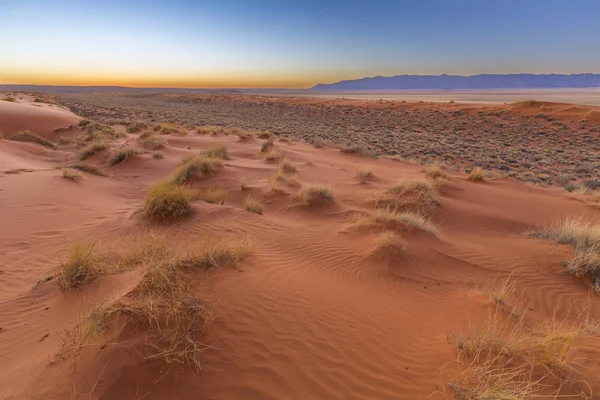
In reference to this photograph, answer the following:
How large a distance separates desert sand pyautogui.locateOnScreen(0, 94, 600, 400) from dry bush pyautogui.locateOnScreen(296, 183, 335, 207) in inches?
3.1

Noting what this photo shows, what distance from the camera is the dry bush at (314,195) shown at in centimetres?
912

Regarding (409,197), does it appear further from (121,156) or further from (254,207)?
(121,156)

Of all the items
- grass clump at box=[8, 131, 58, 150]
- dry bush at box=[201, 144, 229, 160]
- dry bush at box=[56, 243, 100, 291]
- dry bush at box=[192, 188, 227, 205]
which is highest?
grass clump at box=[8, 131, 58, 150]

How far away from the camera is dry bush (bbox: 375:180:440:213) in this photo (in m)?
9.05

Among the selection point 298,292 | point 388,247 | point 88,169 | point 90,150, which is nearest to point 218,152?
point 88,169

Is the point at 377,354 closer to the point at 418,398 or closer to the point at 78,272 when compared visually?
the point at 418,398

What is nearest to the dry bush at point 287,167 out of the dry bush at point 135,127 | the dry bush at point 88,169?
the dry bush at point 88,169

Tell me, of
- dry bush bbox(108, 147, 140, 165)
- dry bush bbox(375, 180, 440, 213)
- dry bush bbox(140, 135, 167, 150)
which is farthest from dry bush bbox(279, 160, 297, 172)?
dry bush bbox(140, 135, 167, 150)

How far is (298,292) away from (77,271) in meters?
3.12

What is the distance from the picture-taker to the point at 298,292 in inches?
186

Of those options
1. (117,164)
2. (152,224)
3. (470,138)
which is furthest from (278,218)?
(470,138)

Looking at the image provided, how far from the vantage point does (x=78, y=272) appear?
454 cm

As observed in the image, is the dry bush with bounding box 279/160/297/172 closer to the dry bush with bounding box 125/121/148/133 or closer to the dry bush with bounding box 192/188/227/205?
the dry bush with bounding box 192/188/227/205

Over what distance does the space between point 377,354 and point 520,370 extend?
136 centimetres
